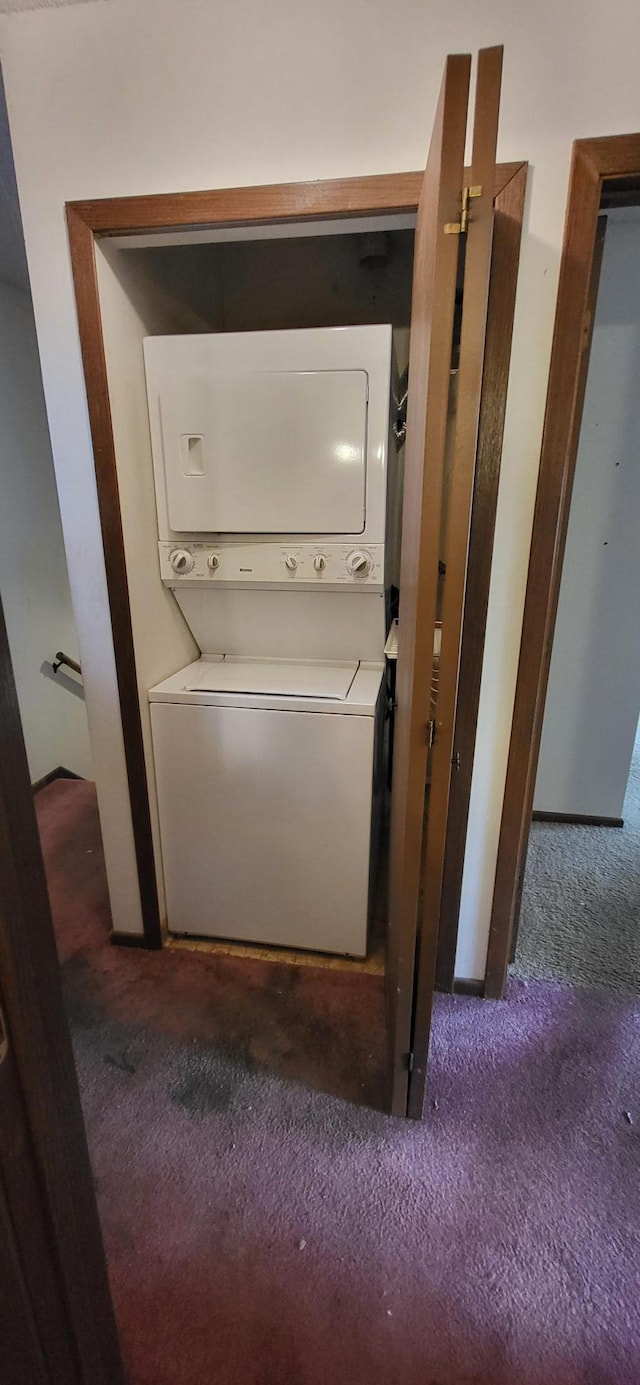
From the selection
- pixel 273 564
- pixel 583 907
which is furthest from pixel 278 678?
pixel 583 907

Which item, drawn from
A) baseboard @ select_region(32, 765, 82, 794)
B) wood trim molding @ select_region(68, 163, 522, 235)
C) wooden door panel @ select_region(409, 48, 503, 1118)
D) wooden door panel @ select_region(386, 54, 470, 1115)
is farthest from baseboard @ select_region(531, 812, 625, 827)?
baseboard @ select_region(32, 765, 82, 794)

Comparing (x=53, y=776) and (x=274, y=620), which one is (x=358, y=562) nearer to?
(x=274, y=620)

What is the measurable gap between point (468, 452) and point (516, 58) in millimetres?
913

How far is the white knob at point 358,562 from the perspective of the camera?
158 centimetres

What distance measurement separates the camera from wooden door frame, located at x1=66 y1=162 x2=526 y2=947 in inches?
47.8

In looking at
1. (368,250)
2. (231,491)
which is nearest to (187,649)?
(231,491)

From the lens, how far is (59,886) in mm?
2252

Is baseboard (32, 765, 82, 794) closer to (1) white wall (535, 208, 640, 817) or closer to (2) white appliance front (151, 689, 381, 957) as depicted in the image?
(2) white appliance front (151, 689, 381, 957)

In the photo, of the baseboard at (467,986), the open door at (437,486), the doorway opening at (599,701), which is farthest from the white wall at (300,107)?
the baseboard at (467,986)

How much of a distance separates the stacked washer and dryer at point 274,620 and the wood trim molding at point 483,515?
25 centimetres

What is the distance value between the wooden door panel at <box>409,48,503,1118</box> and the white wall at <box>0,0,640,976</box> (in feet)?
1.55

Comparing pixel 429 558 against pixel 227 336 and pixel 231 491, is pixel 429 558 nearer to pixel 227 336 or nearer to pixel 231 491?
pixel 231 491

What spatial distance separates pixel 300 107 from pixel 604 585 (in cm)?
188

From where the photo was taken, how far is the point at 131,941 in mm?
1918
